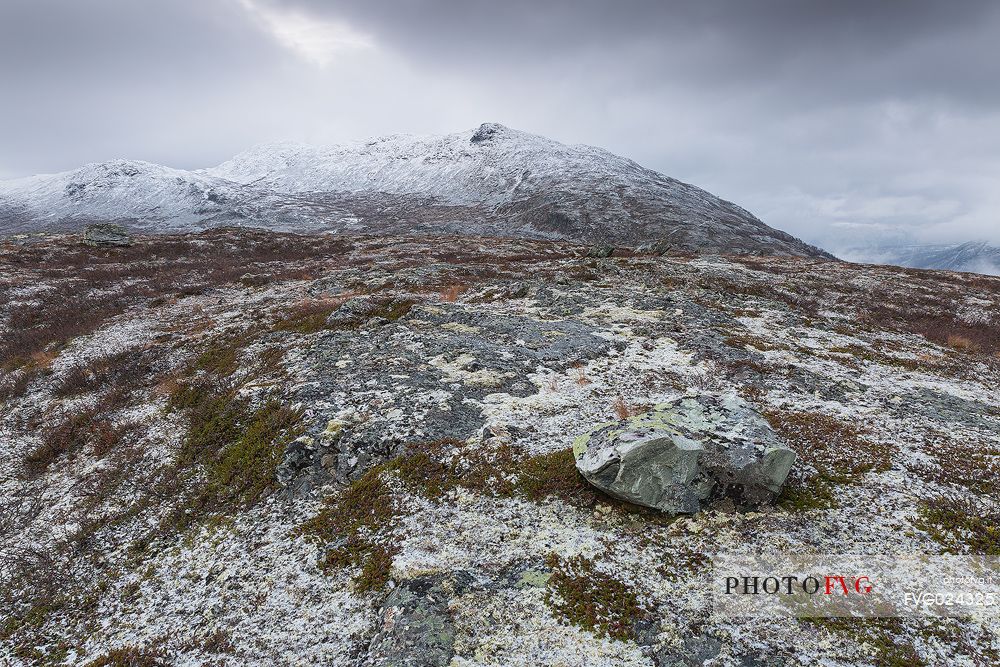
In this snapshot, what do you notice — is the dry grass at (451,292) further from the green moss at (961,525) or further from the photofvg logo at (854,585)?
the green moss at (961,525)

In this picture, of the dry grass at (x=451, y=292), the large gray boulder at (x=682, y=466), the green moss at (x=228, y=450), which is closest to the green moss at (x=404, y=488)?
the large gray boulder at (x=682, y=466)

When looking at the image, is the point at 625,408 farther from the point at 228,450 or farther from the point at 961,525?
the point at 228,450

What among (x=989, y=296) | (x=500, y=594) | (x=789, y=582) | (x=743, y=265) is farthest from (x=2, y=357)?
(x=989, y=296)

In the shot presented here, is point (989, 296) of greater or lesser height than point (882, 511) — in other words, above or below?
above

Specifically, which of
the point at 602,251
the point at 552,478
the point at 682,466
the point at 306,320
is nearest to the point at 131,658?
the point at 552,478

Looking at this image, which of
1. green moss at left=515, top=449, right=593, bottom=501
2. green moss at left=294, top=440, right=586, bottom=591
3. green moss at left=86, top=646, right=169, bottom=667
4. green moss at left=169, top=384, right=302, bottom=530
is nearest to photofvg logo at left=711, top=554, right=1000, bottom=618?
green moss at left=515, top=449, right=593, bottom=501

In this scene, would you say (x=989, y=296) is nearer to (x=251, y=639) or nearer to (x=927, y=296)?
(x=927, y=296)

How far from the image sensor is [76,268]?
48.0m

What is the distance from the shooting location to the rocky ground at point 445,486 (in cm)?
857

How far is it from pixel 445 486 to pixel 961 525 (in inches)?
475

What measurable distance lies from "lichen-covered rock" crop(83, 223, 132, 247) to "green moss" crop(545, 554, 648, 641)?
7781 centimetres

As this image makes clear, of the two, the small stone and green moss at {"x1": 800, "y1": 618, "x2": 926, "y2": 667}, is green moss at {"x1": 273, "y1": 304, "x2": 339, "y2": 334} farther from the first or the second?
the small stone

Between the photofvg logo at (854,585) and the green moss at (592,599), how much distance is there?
5.48 ft

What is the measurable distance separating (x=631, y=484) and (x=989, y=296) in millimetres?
50333
